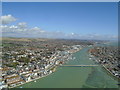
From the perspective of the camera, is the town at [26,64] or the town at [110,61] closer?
the town at [26,64]

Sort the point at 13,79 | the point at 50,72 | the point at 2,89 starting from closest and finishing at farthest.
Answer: the point at 2,89, the point at 13,79, the point at 50,72

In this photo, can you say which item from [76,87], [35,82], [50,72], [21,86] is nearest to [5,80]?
[21,86]

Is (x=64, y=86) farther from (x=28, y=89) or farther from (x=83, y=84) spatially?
(x=28, y=89)

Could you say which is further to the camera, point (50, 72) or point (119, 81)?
point (50, 72)

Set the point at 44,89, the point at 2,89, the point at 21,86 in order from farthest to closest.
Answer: the point at 21,86, the point at 44,89, the point at 2,89

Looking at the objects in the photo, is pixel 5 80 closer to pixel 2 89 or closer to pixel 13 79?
pixel 13 79

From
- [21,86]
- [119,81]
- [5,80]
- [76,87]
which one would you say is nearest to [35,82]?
[21,86]

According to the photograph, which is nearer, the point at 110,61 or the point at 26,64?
the point at 26,64

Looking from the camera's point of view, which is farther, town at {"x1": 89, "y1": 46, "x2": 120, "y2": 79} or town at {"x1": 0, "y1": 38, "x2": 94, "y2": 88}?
town at {"x1": 89, "y1": 46, "x2": 120, "y2": 79}

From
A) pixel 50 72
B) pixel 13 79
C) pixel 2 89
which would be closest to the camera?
pixel 2 89
